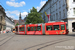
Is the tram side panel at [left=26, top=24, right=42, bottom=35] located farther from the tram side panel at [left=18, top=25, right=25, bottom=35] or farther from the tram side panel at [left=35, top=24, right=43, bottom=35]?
the tram side panel at [left=18, top=25, right=25, bottom=35]

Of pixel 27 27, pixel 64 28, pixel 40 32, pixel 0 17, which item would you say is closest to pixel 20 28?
pixel 27 27

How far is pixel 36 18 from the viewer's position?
120 ft

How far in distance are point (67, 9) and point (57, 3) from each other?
722 centimetres

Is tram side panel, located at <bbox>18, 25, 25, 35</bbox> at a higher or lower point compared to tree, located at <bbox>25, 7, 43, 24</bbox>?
lower

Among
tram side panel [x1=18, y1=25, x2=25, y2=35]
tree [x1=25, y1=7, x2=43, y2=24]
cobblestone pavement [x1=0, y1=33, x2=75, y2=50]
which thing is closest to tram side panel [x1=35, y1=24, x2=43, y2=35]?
tram side panel [x1=18, y1=25, x2=25, y2=35]

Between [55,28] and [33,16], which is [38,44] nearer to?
[55,28]

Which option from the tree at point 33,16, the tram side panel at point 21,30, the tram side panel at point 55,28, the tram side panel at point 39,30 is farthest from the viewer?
the tree at point 33,16

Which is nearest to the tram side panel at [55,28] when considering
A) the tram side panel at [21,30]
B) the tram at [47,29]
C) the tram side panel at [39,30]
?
the tram at [47,29]

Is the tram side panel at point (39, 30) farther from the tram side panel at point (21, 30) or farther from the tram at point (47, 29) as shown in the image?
the tram side panel at point (21, 30)

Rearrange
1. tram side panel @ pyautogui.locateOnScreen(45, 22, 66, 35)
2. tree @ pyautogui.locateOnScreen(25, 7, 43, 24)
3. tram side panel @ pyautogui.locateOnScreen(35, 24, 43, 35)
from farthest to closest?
tree @ pyautogui.locateOnScreen(25, 7, 43, 24) → tram side panel @ pyautogui.locateOnScreen(35, 24, 43, 35) → tram side panel @ pyautogui.locateOnScreen(45, 22, 66, 35)

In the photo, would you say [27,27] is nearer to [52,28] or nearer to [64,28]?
[52,28]

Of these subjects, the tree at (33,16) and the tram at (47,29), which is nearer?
the tram at (47,29)

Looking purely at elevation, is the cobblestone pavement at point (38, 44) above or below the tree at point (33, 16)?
below

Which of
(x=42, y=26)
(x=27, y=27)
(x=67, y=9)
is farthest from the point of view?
(x=67, y=9)
